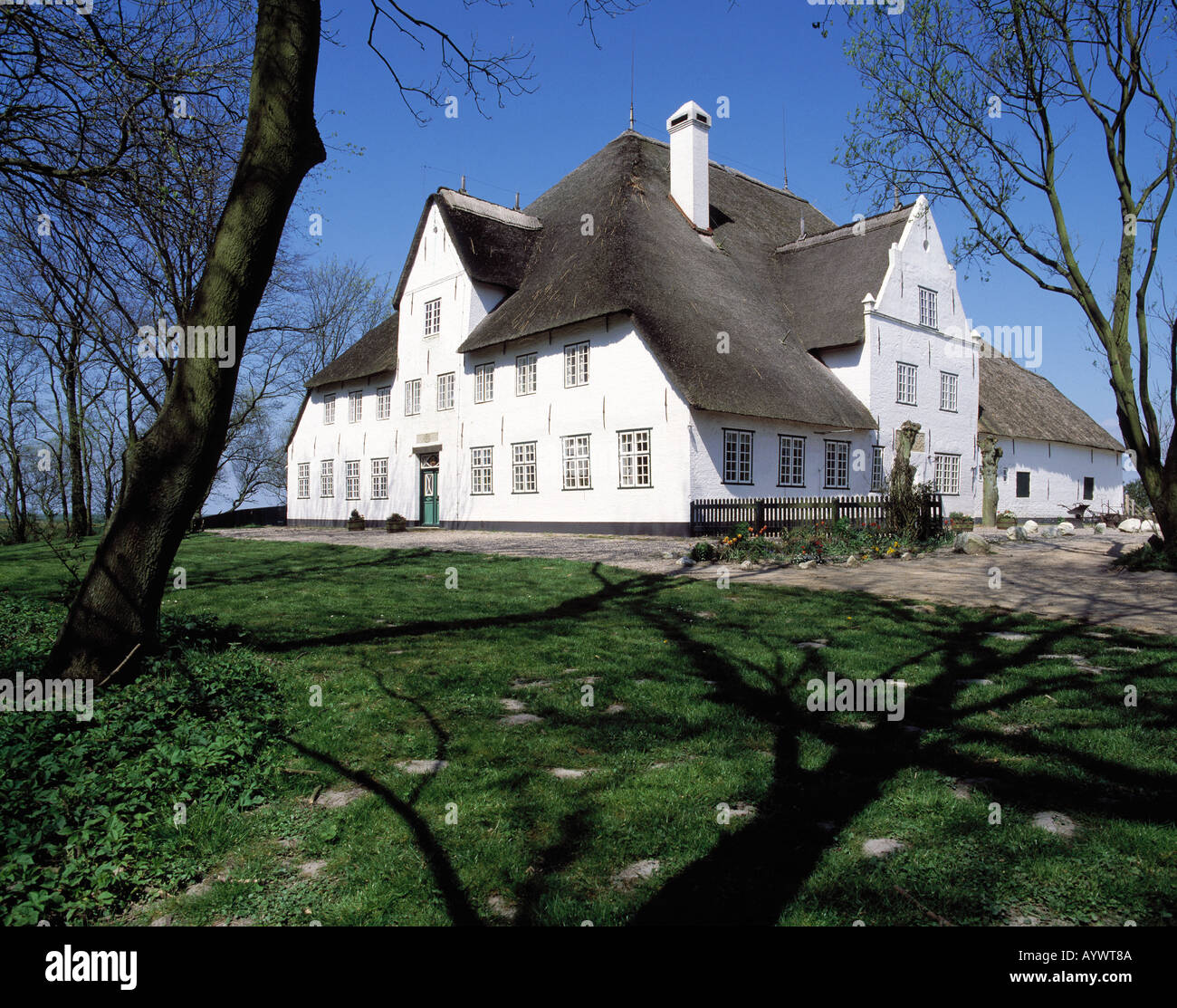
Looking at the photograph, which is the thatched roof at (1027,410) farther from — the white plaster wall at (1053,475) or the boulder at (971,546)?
the boulder at (971,546)

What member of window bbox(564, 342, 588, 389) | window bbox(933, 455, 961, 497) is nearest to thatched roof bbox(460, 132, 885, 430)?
window bbox(564, 342, 588, 389)

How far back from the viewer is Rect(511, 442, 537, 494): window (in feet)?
87.9

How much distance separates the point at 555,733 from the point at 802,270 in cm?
2929

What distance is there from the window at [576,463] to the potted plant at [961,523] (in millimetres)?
11220

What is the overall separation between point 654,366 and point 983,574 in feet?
A: 38.0

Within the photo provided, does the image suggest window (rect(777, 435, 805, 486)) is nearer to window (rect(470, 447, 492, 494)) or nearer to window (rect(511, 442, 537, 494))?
window (rect(511, 442, 537, 494))

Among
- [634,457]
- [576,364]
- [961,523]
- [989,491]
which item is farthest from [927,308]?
[634,457]

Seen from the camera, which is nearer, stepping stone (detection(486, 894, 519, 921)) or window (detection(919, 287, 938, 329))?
stepping stone (detection(486, 894, 519, 921))

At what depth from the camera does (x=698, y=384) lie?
21.8 meters

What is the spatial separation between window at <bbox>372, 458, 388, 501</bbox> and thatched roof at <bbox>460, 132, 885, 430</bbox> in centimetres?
749

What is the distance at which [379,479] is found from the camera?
33562 millimetres

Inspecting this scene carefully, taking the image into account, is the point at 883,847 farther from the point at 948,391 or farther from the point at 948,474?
the point at 948,391

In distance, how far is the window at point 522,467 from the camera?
26.8m
